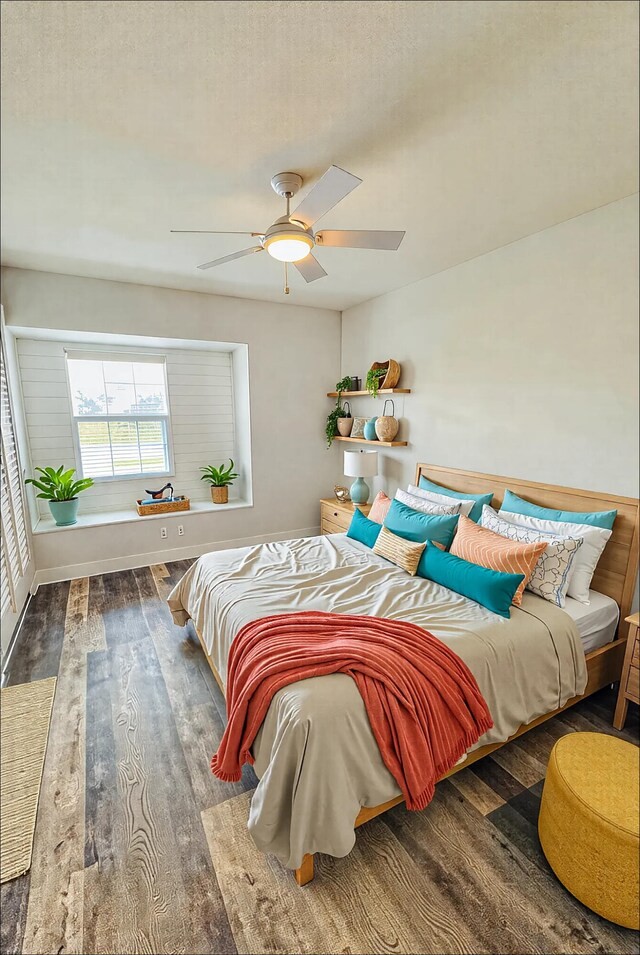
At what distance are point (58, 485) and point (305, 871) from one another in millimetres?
3368

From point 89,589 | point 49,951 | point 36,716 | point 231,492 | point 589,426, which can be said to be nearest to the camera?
point 49,951

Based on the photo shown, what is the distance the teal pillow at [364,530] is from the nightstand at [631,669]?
1.41m

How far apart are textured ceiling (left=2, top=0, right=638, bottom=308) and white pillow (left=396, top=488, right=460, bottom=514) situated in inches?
66.8

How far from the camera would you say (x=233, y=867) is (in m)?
1.37

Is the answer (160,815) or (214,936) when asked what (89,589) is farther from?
(214,936)

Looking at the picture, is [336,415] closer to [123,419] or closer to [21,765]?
[123,419]

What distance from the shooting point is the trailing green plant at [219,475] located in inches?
173

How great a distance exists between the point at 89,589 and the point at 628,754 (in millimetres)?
3606

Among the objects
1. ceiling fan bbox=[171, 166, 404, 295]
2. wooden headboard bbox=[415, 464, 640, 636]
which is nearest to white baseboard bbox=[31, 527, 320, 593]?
wooden headboard bbox=[415, 464, 640, 636]

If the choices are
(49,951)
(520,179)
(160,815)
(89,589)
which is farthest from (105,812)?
(520,179)

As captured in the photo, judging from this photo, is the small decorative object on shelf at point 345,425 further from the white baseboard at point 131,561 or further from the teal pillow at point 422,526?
the teal pillow at point 422,526

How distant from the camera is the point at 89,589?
3422 millimetres

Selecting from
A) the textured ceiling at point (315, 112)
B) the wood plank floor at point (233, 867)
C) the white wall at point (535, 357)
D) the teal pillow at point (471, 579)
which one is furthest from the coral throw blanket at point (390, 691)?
the textured ceiling at point (315, 112)

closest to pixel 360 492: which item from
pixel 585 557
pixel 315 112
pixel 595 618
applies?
pixel 585 557
